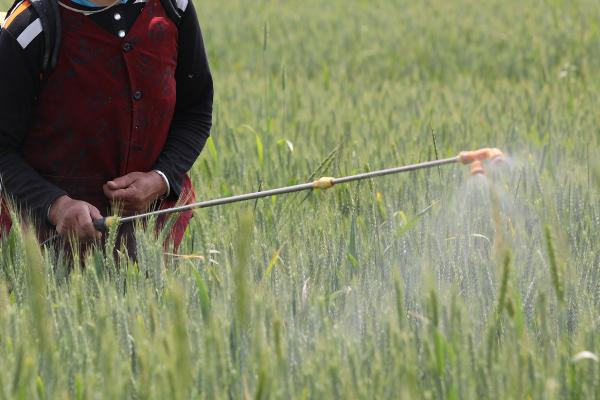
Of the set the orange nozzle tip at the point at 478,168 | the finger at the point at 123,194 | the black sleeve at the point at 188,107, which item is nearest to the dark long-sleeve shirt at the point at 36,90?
the black sleeve at the point at 188,107

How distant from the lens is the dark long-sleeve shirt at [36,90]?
2145mm

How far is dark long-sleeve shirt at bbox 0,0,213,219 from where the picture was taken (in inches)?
84.4

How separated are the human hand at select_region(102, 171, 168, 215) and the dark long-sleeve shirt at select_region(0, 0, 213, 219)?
50 millimetres

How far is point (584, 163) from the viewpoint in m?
3.18

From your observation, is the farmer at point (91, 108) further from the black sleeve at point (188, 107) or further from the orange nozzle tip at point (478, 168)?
the orange nozzle tip at point (478, 168)

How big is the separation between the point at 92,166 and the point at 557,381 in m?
1.19

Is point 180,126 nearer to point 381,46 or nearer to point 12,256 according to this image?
point 12,256

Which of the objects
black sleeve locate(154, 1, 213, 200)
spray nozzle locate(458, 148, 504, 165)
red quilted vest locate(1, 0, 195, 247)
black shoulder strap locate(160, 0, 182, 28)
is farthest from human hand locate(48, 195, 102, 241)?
spray nozzle locate(458, 148, 504, 165)

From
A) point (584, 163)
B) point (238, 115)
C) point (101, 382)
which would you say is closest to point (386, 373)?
point (101, 382)

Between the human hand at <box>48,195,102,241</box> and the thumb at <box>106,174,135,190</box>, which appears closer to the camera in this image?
the human hand at <box>48,195,102,241</box>

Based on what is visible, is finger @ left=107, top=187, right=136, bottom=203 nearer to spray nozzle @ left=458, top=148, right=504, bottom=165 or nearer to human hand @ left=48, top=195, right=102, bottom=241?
human hand @ left=48, top=195, right=102, bottom=241

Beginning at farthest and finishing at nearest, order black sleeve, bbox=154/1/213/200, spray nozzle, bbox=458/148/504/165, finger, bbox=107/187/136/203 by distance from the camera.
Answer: black sleeve, bbox=154/1/213/200 < finger, bbox=107/187/136/203 < spray nozzle, bbox=458/148/504/165

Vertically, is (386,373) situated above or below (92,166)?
below

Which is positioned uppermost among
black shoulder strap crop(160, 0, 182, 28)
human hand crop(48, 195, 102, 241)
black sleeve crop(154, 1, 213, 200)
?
black shoulder strap crop(160, 0, 182, 28)
